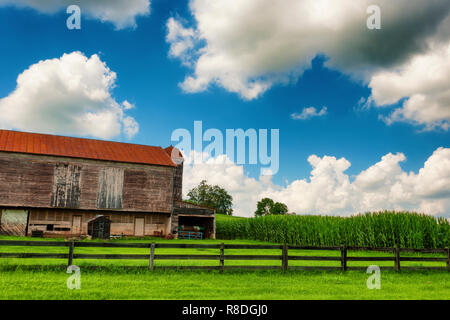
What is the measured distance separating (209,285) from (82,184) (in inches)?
1131

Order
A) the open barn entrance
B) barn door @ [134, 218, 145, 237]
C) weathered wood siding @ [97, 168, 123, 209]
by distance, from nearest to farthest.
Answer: weathered wood siding @ [97, 168, 123, 209] < barn door @ [134, 218, 145, 237] < the open barn entrance

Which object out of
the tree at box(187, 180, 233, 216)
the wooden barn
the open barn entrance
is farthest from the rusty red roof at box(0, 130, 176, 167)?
the tree at box(187, 180, 233, 216)

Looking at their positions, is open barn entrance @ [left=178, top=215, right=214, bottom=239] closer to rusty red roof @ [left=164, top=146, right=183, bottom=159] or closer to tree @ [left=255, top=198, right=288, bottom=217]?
rusty red roof @ [left=164, top=146, right=183, bottom=159]

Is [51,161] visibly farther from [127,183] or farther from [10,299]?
[10,299]

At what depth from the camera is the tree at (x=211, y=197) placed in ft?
318

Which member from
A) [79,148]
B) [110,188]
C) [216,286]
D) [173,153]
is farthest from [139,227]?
[216,286]

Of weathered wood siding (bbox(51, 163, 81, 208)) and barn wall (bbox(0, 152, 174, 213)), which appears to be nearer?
barn wall (bbox(0, 152, 174, 213))

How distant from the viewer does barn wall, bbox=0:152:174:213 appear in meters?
32.6

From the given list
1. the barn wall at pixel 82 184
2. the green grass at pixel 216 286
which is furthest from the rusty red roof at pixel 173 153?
the green grass at pixel 216 286

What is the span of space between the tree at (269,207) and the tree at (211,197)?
43.6 feet
